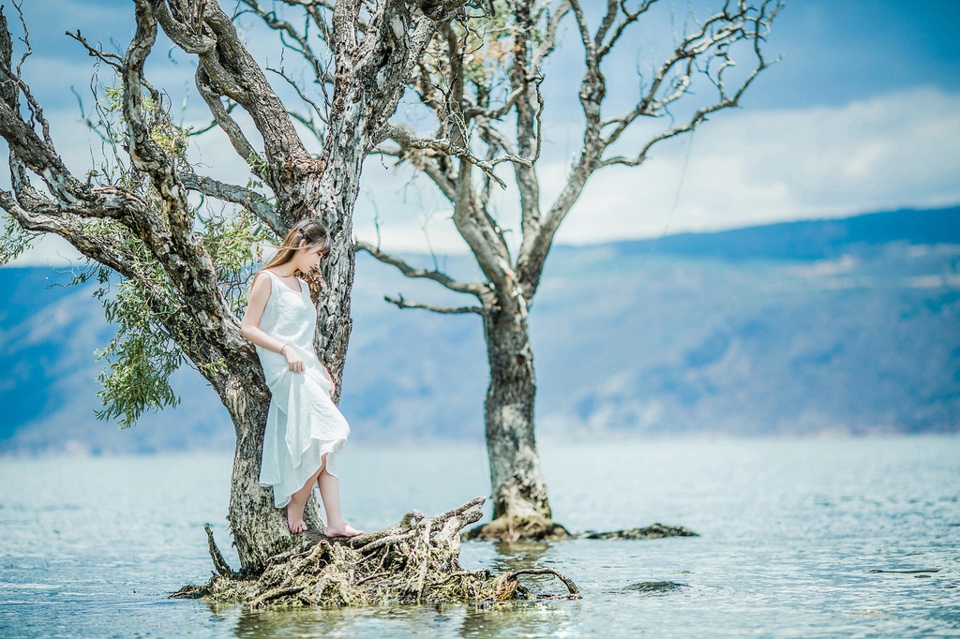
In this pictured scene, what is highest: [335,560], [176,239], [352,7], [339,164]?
[352,7]

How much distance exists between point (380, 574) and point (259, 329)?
106 inches

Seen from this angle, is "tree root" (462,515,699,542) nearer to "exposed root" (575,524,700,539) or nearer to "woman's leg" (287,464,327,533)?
"exposed root" (575,524,700,539)

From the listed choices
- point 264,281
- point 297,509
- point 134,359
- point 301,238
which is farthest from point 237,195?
point 297,509

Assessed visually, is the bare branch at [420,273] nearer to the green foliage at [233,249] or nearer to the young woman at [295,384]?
the green foliage at [233,249]

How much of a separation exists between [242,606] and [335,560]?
1.11m

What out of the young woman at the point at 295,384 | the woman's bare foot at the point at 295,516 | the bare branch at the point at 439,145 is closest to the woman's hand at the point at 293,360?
the young woman at the point at 295,384

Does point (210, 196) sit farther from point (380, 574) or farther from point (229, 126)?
point (380, 574)

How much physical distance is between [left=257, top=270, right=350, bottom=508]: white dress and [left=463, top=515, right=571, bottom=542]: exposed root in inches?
375

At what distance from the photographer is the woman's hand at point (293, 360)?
10.1 meters

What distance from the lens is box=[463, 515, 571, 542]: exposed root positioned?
19.5m

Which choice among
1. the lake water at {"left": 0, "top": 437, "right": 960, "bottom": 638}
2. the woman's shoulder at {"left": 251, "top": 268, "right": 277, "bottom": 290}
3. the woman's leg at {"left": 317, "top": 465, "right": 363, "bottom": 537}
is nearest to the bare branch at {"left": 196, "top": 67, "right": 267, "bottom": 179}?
the woman's shoulder at {"left": 251, "top": 268, "right": 277, "bottom": 290}

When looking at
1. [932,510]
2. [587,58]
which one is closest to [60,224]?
[587,58]

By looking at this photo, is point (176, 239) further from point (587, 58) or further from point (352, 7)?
point (587, 58)

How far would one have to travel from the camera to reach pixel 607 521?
29.1 meters
